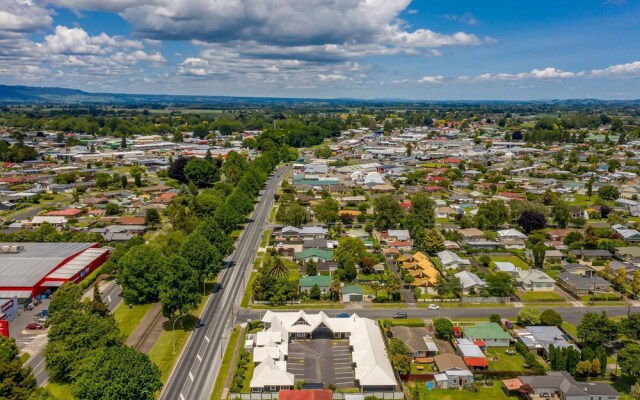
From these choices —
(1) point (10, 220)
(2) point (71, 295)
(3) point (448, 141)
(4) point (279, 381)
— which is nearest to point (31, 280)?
(2) point (71, 295)

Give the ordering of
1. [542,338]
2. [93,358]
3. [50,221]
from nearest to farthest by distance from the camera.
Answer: [93,358], [542,338], [50,221]

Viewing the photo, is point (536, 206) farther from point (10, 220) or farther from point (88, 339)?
point (10, 220)

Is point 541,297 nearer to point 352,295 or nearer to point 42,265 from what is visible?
point 352,295

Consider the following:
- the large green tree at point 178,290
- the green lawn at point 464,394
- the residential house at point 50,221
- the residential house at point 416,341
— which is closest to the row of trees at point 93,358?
the large green tree at point 178,290

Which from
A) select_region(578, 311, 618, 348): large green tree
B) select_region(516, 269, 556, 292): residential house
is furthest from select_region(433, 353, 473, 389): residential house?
select_region(516, 269, 556, 292): residential house

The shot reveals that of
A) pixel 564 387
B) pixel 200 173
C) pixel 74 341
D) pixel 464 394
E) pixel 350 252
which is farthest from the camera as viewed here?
pixel 200 173

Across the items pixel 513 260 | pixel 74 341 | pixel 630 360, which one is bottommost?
pixel 513 260

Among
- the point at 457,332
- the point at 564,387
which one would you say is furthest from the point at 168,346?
the point at 564,387

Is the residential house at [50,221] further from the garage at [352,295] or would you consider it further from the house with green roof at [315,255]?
the garage at [352,295]
